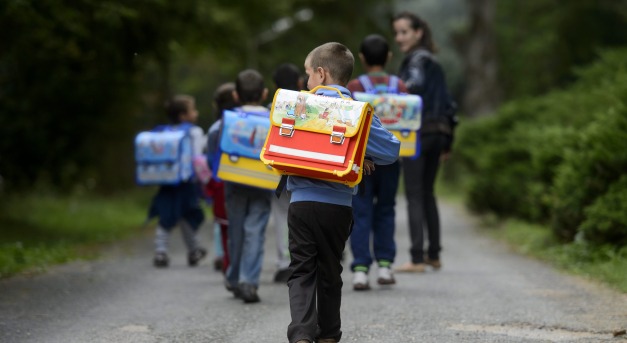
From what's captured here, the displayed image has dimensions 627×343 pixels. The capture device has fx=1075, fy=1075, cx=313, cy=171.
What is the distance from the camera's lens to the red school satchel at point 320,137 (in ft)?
18.3

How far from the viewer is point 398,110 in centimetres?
864

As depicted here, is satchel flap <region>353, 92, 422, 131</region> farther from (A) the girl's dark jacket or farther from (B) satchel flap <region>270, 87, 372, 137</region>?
(B) satchel flap <region>270, 87, 372, 137</region>

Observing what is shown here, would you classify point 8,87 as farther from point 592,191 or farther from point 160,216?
point 592,191

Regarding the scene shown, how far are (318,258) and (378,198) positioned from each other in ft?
10.0

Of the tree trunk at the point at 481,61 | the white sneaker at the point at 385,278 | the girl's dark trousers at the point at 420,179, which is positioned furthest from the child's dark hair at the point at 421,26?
the tree trunk at the point at 481,61

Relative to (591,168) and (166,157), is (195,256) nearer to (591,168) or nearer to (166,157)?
(166,157)

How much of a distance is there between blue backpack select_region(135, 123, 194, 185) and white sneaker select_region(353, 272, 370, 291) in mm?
3151

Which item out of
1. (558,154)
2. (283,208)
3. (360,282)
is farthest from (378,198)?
(558,154)

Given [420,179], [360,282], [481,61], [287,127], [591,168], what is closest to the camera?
[287,127]

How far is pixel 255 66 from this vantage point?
3155cm

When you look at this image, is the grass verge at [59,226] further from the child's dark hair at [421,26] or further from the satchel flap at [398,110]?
the child's dark hair at [421,26]

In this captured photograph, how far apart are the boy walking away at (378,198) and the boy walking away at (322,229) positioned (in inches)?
106

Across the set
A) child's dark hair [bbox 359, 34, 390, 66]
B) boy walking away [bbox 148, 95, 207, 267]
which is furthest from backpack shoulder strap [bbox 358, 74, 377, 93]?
boy walking away [bbox 148, 95, 207, 267]

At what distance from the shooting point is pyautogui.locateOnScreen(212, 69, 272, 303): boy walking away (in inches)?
322
